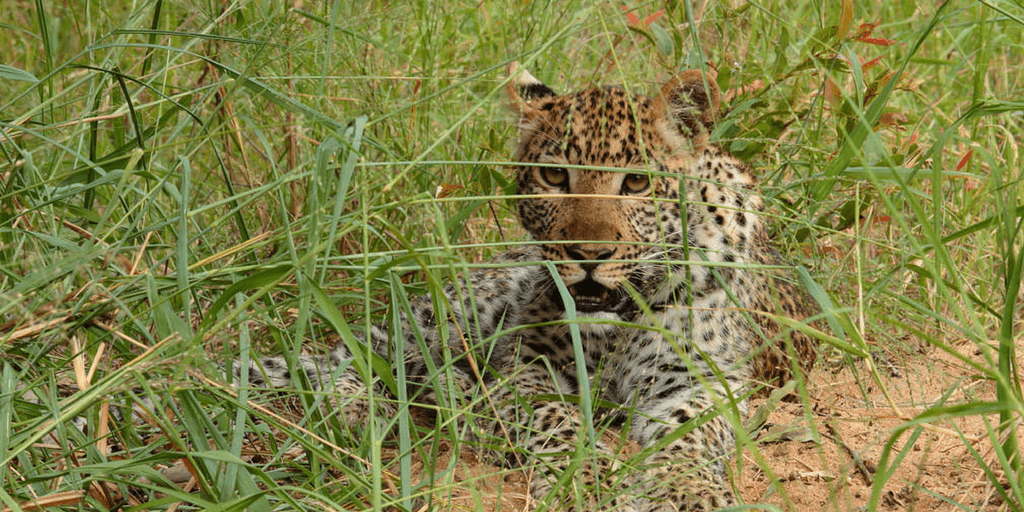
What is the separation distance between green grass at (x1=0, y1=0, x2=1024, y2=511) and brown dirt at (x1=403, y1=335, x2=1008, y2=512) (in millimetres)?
91

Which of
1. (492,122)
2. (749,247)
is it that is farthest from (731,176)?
(492,122)

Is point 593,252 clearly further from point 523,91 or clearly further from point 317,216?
point 317,216

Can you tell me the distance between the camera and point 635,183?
3941 mm

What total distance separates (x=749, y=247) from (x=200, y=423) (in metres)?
2.27

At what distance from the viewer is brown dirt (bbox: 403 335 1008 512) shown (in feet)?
9.54

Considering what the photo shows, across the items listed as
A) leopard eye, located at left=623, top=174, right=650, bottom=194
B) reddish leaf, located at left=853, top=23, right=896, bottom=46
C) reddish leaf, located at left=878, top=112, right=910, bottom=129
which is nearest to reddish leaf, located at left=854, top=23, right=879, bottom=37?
reddish leaf, located at left=853, top=23, right=896, bottom=46

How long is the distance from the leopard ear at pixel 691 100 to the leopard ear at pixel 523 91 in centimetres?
56

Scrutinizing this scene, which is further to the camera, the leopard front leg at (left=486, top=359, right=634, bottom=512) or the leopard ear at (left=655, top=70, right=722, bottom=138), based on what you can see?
the leopard ear at (left=655, top=70, right=722, bottom=138)

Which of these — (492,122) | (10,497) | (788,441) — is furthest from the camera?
(492,122)

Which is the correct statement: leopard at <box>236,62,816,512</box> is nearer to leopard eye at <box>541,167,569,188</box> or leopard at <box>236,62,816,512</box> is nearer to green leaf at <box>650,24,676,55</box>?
leopard eye at <box>541,167,569,188</box>

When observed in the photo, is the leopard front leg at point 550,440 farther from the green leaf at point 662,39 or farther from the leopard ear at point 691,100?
the green leaf at point 662,39

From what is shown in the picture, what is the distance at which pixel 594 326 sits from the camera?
13.6 feet

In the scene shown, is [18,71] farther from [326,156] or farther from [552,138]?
[552,138]

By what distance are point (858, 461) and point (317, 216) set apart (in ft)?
5.32
